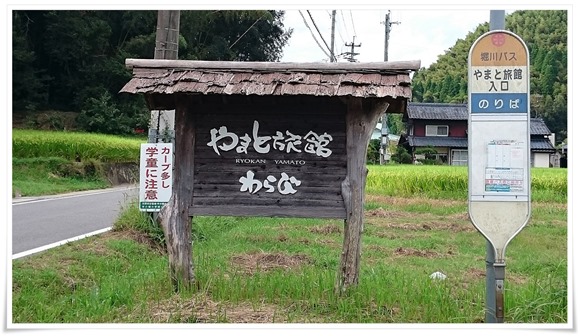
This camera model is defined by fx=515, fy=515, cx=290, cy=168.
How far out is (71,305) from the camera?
4.79m

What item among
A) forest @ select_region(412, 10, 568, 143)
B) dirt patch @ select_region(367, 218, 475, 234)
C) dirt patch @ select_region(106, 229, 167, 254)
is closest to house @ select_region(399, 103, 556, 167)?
forest @ select_region(412, 10, 568, 143)

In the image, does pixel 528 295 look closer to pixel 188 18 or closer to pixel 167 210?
pixel 167 210

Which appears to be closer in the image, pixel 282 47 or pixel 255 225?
pixel 255 225

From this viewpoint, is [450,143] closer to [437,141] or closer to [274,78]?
[437,141]

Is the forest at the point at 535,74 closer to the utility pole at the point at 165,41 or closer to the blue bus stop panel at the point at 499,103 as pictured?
the utility pole at the point at 165,41

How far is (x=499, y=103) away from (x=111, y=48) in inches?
1109

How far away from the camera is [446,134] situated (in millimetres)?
37500

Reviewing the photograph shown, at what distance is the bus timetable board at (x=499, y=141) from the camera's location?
3902mm

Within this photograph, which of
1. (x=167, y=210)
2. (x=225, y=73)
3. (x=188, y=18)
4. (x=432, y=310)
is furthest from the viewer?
(x=188, y=18)

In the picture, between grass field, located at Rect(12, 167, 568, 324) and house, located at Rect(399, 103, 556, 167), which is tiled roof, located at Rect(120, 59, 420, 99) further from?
house, located at Rect(399, 103, 556, 167)

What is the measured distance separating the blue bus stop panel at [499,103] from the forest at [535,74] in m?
23.3

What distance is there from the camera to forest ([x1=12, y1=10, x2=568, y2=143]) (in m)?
24.0

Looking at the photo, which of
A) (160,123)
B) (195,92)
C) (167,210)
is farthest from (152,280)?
(160,123)
